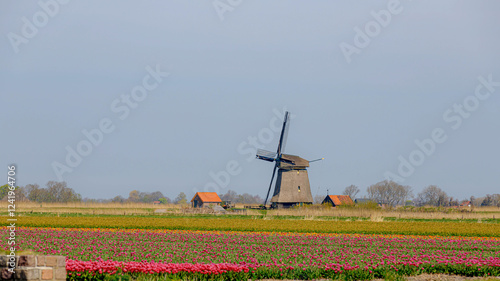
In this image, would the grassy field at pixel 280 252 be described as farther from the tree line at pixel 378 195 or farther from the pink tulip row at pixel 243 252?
the tree line at pixel 378 195

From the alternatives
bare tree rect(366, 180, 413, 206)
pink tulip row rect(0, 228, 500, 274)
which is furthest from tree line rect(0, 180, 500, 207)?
pink tulip row rect(0, 228, 500, 274)

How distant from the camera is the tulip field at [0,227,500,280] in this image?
14.5 m

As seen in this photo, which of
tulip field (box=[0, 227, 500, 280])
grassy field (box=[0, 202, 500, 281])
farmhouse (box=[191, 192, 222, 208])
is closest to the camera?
tulip field (box=[0, 227, 500, 280])

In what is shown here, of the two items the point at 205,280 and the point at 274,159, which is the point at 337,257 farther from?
the point at 274,159

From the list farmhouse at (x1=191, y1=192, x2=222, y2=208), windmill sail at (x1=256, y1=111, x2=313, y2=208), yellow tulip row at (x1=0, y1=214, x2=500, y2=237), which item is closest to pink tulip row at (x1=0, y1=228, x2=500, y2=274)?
yellow tulip row at (x1=0, y1=214, x2=500, y2=237)

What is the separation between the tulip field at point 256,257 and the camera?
1448 cm

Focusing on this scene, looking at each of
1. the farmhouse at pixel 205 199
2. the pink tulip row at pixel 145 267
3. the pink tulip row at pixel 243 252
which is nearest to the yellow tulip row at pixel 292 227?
the pink tulip row at pixel 243 252

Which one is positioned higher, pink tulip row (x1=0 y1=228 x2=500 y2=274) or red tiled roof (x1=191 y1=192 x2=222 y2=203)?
red tiled roof (x1=191 y1=192 x2=222 y2=203)

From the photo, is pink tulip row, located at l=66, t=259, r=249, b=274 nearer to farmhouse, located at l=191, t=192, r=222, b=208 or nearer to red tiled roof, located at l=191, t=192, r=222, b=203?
farmhouse, located at l=191, t=192, r=222, b=208

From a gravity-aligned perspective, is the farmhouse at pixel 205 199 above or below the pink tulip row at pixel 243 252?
above

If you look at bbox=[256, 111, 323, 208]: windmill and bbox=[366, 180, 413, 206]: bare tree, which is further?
bbox=[366, 180, 413, 206]: bare tree

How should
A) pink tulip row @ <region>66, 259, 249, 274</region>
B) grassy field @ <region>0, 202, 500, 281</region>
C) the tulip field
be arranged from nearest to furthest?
1. pink tulip row @ <region>66, 259, 249, 274</region>
2. the tulip field
3. grassy field @ <region>0, 202, 500, 281</region>

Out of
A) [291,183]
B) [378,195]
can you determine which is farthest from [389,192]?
[291,183]

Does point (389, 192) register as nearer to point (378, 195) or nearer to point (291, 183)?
point (378, 195)
